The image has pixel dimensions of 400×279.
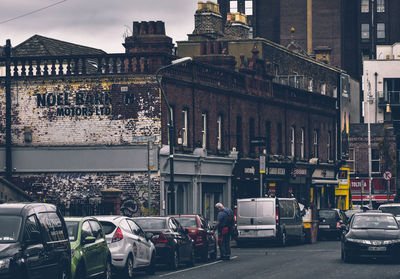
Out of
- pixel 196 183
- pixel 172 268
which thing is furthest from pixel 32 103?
pixel 172 268

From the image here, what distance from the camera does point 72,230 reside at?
20.8 meters

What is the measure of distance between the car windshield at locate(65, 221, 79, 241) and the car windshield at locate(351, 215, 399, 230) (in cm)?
1116

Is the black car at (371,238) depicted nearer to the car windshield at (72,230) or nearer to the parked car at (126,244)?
the parked car at (126,244)

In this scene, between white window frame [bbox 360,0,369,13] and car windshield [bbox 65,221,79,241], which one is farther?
white window frame [bbox 360,0,369,13]

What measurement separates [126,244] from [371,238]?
331 inches

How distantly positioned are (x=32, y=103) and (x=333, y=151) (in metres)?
32.5

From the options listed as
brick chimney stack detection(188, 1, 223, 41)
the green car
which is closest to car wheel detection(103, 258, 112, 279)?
the green car

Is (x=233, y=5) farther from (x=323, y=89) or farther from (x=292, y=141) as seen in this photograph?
(x=292, y=141)

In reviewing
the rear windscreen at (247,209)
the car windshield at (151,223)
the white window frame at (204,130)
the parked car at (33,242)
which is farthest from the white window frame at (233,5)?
the parked car at (33,242)

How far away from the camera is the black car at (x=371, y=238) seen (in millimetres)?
28594

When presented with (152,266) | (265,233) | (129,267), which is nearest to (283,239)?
(265,233)

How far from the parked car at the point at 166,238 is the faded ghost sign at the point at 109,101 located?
14289mm

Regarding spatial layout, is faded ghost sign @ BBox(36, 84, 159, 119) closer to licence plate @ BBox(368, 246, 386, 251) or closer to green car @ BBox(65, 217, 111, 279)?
licence plate @ BBox(368, 246, 386, 251)

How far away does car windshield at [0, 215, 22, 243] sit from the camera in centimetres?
1653
